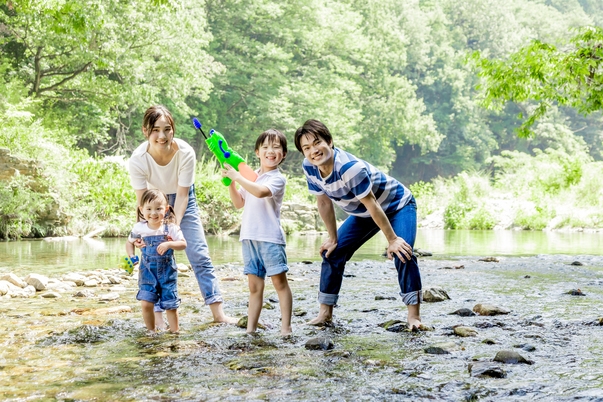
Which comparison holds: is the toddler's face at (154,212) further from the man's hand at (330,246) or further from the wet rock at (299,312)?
the wet rock at (299,312)

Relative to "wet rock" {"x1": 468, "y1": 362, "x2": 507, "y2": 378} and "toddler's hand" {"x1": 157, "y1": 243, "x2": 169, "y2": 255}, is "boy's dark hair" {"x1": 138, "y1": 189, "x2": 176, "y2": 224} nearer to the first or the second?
"toddler's hand" {"x1": 157, "y1": 243, "x2": 169, "y2": 255}

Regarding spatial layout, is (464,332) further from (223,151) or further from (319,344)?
(223,151)

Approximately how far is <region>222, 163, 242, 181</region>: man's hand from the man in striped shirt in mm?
487

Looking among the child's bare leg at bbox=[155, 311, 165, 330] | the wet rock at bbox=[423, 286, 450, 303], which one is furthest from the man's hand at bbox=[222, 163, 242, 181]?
Answer: the wet rock at bbox=[423, 286, 450, 303]

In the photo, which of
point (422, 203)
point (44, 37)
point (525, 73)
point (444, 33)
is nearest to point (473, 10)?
point (444, 33)

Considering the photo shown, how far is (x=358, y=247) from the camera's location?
480 centimetres

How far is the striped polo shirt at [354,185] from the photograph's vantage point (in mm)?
4395

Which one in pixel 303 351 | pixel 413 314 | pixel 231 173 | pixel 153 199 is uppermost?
pixel 231 173

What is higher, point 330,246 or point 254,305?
point 330,246

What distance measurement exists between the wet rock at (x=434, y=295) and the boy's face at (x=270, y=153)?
212 centimetres

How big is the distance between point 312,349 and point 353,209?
4.22ft

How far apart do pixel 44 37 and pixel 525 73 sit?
17.7 meters

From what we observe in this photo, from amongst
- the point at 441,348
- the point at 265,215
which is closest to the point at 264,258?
the point at 265,215

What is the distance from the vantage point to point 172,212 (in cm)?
475
